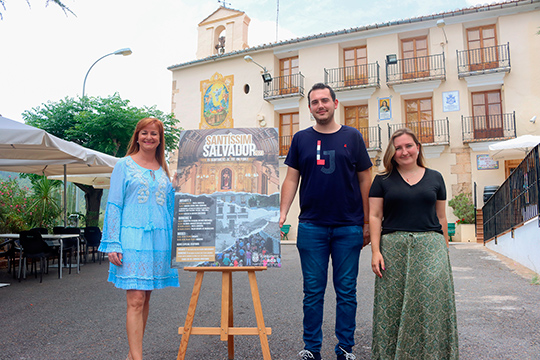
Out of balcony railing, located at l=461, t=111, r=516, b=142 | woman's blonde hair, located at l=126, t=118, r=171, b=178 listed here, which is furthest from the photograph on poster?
woman's blonde hair, located at l=126, t=118, r=171, b=178

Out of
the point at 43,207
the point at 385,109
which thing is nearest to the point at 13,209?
the point at 43,207

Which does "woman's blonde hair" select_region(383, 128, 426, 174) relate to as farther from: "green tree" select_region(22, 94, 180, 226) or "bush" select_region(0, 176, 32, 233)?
"green tree" select_region(22, 94, 180, 226)

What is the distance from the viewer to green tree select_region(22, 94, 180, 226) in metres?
13.4

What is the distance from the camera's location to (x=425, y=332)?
2.51 metres

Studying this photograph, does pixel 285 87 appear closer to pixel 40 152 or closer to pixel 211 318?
pixel 40 152

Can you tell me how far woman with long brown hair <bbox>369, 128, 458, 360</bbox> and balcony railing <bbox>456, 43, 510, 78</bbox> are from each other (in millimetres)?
16703

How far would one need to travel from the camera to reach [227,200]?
3062mm

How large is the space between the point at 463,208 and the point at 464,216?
1.12 feet

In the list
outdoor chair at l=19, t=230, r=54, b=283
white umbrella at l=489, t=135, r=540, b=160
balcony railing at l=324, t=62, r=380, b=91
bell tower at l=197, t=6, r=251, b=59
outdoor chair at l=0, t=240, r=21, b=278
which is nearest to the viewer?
outdoor chair at l=19, t=230, r=54, b=283

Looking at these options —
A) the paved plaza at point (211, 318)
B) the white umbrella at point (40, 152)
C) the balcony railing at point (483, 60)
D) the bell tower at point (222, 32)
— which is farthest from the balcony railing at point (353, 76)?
the paved plaza at point (211, 318)

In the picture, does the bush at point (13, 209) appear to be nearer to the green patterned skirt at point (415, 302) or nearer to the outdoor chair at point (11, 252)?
the outdoor chair at point (11, 252)

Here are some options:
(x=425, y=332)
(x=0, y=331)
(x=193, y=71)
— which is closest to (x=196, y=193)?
(x=425, y=332)

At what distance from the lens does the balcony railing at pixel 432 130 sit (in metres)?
17.5

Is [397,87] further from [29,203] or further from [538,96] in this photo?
[29,203]
